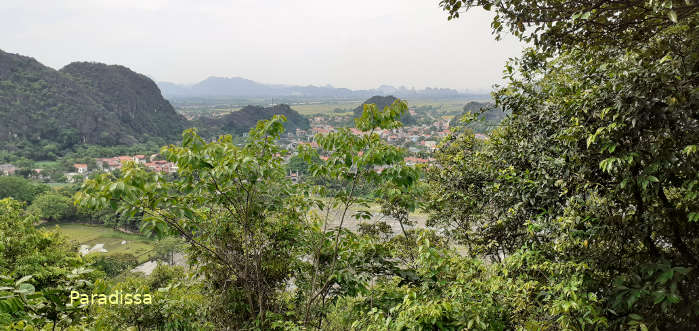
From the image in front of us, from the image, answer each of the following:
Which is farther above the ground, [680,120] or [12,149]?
[680,120]

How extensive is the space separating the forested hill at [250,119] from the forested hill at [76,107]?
18.0 metres

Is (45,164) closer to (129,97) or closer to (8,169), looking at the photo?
(8,169)

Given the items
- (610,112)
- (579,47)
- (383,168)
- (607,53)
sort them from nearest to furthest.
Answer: (610,112), (383,168), (607,53), (579,47)

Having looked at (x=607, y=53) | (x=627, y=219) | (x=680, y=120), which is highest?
(x=607, y=53)

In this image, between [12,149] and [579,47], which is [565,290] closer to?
[579,47]

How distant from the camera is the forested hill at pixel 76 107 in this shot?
2485 inches

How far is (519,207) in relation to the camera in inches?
142

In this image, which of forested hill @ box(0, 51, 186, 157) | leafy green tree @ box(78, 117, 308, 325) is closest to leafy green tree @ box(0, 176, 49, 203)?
forested hill @ box(0, 51, 186, 157)

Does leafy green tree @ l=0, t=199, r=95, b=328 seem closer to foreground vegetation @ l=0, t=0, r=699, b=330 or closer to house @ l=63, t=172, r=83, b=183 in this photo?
foreground vegetation @ l=0, t=0, r=699, b=330

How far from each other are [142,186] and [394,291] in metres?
2.19

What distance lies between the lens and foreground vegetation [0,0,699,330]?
1961 millimetres

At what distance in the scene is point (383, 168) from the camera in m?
2.61

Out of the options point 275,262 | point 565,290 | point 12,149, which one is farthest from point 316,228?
point 12,149

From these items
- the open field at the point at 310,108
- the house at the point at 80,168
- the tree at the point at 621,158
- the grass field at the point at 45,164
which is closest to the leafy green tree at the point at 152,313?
the tree at the point at 621,158
